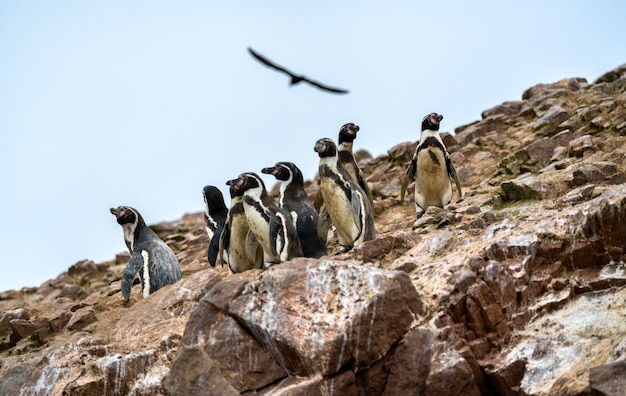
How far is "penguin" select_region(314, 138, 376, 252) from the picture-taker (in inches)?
488

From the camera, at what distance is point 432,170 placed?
47.2 ft

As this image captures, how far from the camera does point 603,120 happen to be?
1622cm

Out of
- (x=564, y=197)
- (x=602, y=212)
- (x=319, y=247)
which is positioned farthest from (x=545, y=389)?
(x=319, y=247)

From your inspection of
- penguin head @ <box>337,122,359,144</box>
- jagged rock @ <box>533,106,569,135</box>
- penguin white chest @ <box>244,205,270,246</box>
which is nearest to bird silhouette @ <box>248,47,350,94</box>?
penguin white chest @ <box>244,205,270,246</box>

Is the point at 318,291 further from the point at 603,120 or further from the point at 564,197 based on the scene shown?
the point at 603,120

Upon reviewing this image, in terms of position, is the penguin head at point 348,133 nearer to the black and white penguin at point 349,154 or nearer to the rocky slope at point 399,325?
the black and white penguin at point 349,154

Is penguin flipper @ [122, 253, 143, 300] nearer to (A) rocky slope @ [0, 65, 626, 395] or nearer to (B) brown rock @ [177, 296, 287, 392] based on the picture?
(A) rocky slope @ [0, 65, 626, 395]

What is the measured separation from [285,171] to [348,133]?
2.04m

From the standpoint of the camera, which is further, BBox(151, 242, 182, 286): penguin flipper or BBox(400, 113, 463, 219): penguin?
BBox(400, 113, 463, 219): penguin

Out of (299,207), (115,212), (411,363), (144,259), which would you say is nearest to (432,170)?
(299,207)

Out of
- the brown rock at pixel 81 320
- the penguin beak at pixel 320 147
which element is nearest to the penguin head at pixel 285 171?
the penguin beak at pixel 320 147

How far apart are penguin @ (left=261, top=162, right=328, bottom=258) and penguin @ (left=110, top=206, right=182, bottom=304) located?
1.99 m

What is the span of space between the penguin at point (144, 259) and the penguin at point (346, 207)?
8.56 feet

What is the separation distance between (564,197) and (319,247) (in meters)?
3.47
